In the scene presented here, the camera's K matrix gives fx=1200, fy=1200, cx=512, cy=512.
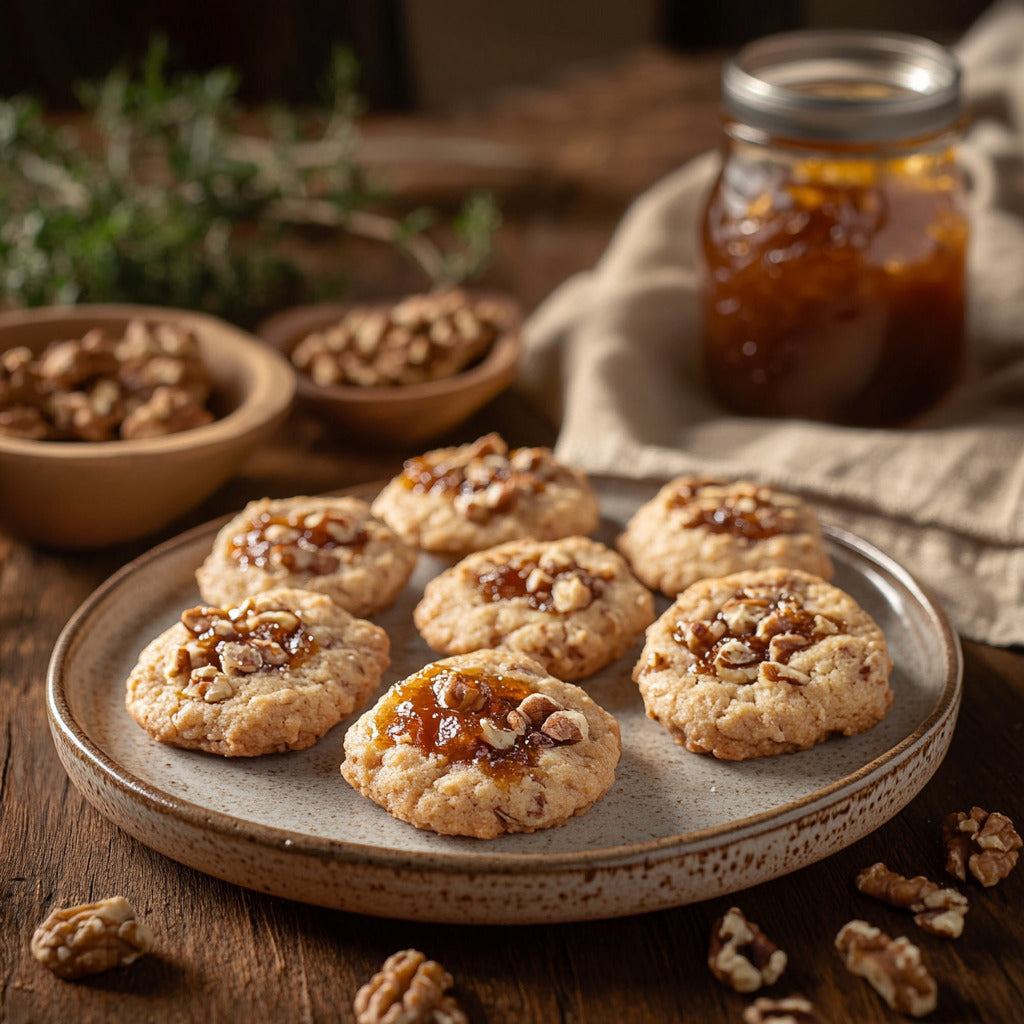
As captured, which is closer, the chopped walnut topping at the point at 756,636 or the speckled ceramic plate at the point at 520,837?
the speckled ceramic plate at the point at 520,837

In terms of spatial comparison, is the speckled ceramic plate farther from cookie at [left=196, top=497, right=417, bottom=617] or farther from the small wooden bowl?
the small wooden bowl

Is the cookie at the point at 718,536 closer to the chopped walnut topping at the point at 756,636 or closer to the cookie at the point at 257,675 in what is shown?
the chopped walnut topping at the point at 756,636

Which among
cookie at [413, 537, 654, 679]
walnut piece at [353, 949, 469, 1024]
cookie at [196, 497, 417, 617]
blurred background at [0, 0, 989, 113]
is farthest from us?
blurred background at [0, 0, 989, 113]

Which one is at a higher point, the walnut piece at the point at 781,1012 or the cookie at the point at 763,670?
the cookie at the point at 763,670

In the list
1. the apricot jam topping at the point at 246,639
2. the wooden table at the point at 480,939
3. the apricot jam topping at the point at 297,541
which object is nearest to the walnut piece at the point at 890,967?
the wooden table at the point at 480,939

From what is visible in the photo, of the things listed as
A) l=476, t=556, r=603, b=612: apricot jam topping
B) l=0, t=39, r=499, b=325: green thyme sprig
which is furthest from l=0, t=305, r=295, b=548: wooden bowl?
l=476, t=556, r=603, b=612: apricot jam topping

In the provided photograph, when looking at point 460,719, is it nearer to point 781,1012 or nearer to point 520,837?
point 520,837

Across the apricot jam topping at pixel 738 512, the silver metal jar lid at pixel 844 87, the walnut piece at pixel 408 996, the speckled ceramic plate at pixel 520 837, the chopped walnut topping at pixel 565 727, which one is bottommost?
the walnut piece at pixel 408 996
